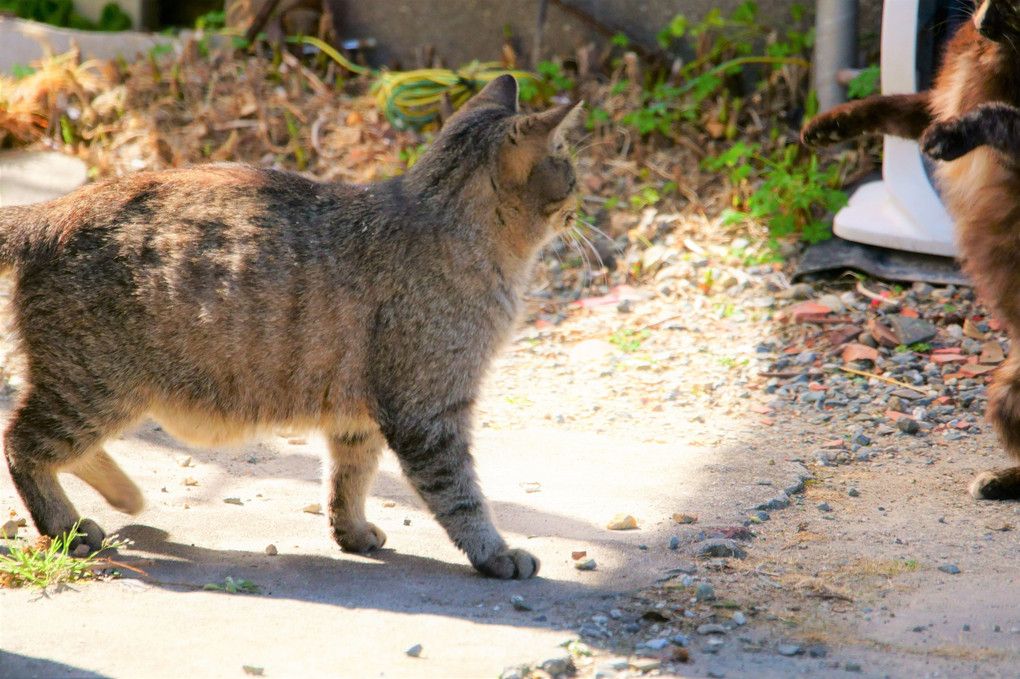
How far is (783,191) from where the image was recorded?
5742 mm

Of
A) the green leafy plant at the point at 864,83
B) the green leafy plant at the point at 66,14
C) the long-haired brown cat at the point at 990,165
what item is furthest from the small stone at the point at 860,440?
the green leafy plant at the point at 66,14

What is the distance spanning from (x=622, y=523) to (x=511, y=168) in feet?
4.00

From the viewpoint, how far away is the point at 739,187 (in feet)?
19.8

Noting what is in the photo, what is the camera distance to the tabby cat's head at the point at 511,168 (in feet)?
10.2

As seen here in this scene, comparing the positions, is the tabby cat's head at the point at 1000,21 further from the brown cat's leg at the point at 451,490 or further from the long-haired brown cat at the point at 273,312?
the brown cat's leg at the point at 451,490

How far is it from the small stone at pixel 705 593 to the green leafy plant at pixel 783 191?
3.18 metres

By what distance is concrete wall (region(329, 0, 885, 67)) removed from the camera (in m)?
6.93

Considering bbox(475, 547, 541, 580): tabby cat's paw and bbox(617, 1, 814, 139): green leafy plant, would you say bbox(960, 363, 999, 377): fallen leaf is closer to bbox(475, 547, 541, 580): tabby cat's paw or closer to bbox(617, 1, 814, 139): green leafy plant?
bbox(617, 1, 814, 139): green leafy plant

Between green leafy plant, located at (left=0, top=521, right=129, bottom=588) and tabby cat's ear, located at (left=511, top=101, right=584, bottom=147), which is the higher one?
tabby cat's ear, located at (left=511, top=101, right=584, bottom=147)

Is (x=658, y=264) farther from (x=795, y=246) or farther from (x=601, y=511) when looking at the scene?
(x=601, y=511)

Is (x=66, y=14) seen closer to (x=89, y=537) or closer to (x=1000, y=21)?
(x=89, y=537)

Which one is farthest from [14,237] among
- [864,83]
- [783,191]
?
[864,83]

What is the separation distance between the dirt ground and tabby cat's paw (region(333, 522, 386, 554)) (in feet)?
0.16

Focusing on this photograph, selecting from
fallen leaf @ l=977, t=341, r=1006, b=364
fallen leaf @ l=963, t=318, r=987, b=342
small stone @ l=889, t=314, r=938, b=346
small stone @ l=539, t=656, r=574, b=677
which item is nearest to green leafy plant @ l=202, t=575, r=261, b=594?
small stone @ l=539, t=656, r=574, b=677
